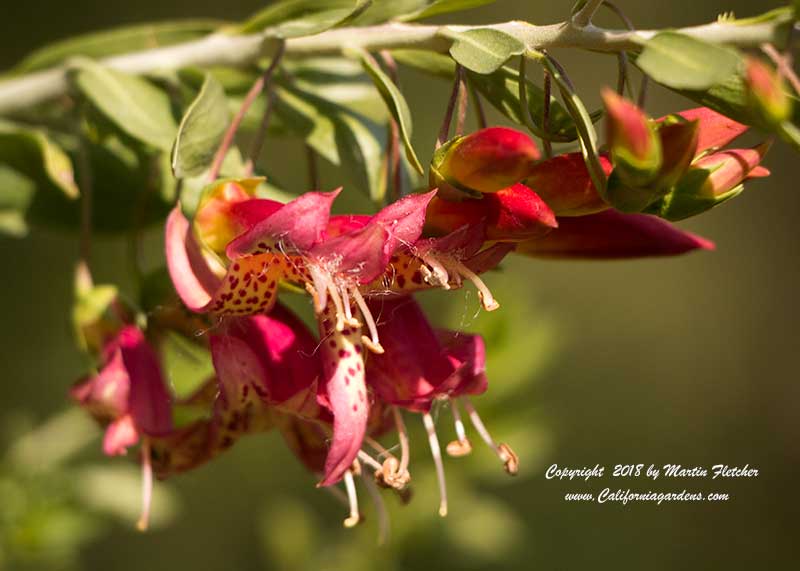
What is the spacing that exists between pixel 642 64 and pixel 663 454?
11.4 ft

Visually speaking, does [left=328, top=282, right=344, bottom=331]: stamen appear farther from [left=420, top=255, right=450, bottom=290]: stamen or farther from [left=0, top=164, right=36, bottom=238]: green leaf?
[left=0, top=164, right=36, bottom=238]: green leaf

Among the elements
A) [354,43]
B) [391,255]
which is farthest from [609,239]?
[354,43]

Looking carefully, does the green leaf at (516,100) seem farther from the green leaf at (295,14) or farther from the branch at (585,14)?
the green leaf at (295,14)

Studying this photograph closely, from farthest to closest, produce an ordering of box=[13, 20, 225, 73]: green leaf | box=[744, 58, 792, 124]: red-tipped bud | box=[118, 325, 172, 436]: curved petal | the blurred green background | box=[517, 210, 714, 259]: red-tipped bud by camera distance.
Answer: the blurred green background, box=[13, 20, 225, 73]: green leaf, box=[118, 325, 172, 436]: curved petal, box=[517, 210, 714, 259]: red-tipped bud, box=[744, 58, 792, 124]: red-tipped bud

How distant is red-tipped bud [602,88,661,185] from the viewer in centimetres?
72

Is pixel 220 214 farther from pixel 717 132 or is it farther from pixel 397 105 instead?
pixel 717 132

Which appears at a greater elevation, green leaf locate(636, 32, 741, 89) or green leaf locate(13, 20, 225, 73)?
green leaf locate(636, 32, 741, 89)

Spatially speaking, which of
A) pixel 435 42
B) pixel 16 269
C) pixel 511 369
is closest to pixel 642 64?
pixel 435 42

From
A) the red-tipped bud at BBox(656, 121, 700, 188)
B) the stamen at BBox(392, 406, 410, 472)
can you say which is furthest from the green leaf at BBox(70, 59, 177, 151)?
the red-tipped bud at BBox(656, 121, 700, 188)

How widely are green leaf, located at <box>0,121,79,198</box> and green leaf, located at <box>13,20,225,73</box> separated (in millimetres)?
110

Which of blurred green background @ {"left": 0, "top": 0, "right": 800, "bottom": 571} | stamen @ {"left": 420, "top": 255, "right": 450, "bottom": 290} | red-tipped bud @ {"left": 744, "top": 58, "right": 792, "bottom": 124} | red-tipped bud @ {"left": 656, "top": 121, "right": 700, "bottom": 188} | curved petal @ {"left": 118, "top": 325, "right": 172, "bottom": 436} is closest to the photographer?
red-tipped bud @ {"left": 744, "top": 58, "right": 792, "bottom": 124}

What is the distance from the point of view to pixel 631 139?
730 mm

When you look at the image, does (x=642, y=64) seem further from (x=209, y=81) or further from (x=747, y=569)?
(x=747, y=569)

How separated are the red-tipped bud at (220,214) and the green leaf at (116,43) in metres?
0.49
